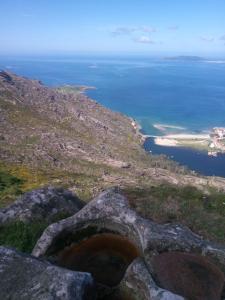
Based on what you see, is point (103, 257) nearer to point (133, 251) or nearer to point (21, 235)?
point (133, 251)

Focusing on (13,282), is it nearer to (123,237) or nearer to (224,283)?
(123,237)

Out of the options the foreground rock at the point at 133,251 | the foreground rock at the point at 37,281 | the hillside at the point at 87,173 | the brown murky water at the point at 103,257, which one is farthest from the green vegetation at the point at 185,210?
the foreground rock at the point at 37,281

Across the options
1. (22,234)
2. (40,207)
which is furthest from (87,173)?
(22,234)

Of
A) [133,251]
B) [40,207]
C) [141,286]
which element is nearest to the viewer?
[141,286]

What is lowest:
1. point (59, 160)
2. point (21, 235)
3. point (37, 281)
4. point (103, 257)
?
point (59, 160)

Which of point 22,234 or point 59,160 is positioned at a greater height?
point 22,234

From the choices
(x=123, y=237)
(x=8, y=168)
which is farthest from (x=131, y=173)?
(x=123, y=237)

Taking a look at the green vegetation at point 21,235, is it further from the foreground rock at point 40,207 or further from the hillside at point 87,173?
the hillside at point 87,173
